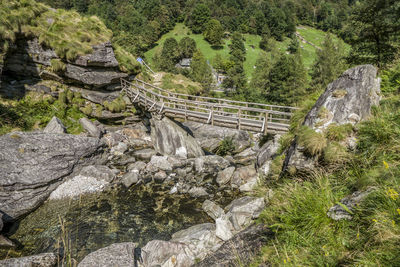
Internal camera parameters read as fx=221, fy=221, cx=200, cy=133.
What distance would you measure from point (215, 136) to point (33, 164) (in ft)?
51.0

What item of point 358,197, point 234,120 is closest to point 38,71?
point 234,120

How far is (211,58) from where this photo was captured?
6544 centimetres

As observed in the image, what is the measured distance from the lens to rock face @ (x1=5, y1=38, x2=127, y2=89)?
1956cm

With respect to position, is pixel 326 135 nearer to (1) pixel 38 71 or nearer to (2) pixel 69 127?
(2) pixel 69 127

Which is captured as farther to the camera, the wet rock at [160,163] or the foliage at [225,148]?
the foliage at [225,148]

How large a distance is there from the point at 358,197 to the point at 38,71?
25.3m

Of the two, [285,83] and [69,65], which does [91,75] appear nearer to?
[69,65]

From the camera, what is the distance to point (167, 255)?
8.18 metres

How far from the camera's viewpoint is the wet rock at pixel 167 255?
7.86m

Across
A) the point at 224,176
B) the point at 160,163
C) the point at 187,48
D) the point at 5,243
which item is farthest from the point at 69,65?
the point at 187,48

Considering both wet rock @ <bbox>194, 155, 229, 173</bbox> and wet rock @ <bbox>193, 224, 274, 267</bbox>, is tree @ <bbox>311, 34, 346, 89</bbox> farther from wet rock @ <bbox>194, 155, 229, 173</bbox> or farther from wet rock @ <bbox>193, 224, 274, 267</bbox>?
wet rock @ <bbox>193, 224, 274, 267</bbox>

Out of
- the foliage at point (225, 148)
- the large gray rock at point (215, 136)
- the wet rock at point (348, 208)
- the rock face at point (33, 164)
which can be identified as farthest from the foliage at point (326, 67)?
the wet rock at point (348, 208)

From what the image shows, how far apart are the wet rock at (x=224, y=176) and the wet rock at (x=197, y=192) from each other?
1.47 metres

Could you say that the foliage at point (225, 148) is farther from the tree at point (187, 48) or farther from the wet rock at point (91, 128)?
the tree at point (187, 48)
